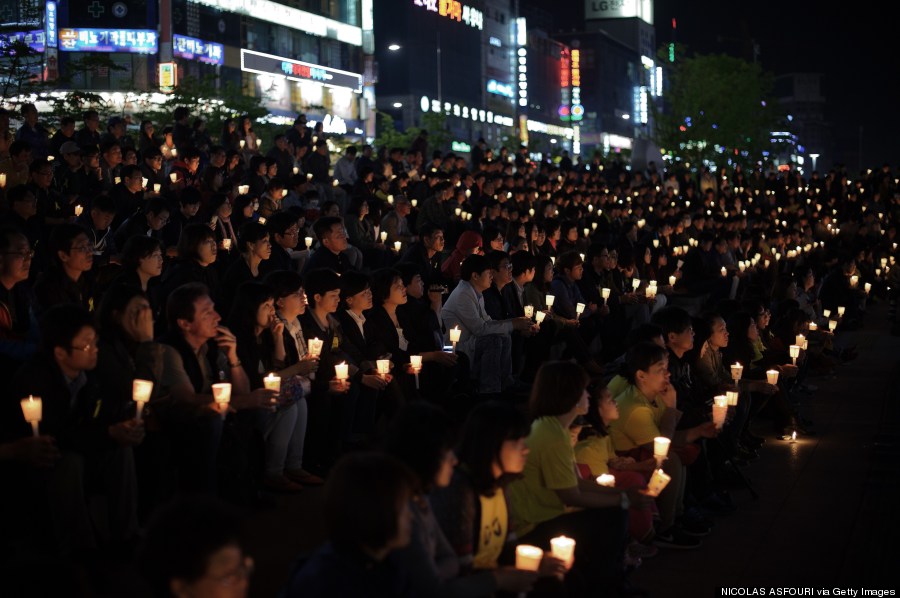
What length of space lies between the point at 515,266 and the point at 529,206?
27.0 ft

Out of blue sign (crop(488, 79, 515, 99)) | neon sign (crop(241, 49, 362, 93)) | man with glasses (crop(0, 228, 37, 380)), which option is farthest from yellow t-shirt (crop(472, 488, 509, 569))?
blue sign (crop(488, 79, 515, 99))

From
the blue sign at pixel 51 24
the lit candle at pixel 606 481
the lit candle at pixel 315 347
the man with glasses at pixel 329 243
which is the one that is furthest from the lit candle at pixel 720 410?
the blue sign at pixel 51 24

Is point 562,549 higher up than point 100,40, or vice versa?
point 100,40

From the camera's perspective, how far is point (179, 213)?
446 inches

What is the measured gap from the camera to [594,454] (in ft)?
20.4

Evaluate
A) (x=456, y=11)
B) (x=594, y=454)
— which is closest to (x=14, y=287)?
(x=594, y=454)

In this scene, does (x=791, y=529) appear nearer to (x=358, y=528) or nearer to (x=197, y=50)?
(x=358, y=528)

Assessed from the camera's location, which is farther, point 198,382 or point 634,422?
point 634,422

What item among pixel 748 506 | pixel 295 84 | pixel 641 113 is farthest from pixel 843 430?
pixel 641 113

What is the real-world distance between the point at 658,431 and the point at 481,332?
345 cm

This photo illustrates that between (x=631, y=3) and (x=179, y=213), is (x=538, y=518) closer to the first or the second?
(x=179, y=213)

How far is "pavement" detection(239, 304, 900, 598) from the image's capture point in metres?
5.87

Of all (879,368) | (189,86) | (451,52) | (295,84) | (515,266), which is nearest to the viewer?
Answer: (515,266)

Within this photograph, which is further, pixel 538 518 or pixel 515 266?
pixel 515 266
